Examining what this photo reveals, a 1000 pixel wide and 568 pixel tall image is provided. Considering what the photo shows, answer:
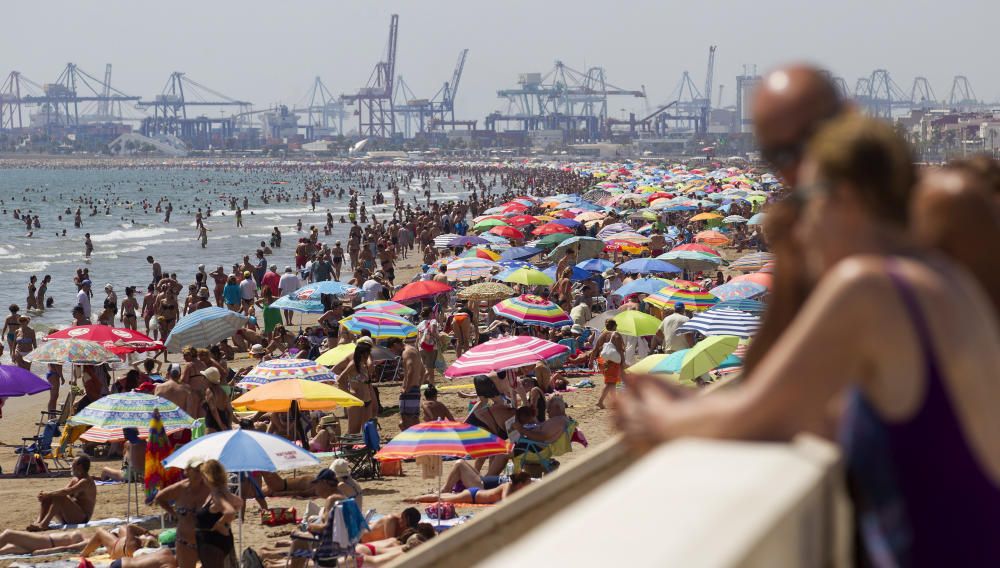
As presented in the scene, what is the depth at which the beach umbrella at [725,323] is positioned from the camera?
9.45 meters

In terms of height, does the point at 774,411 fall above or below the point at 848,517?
above

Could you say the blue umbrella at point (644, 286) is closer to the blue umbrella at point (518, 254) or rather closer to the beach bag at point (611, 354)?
the beach bag at point (611, 354)

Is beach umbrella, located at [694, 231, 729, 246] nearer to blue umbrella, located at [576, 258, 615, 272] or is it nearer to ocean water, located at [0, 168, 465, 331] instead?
blue umbrella, located at [576, 258, 615, 272]

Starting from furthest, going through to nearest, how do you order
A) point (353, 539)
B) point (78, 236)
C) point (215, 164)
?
point (215, 164), point (78, 236), point (353, 539)

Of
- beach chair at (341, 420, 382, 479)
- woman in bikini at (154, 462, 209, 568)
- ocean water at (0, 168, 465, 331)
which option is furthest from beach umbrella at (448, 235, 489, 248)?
woman in bikini at (154, 462, 209, 568)

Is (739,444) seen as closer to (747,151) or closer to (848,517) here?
(848,517)

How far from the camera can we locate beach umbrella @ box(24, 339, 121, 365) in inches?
444

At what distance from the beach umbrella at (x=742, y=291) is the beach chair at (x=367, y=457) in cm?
419

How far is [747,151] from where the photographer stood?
155500mm

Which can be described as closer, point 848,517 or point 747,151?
point 848,517

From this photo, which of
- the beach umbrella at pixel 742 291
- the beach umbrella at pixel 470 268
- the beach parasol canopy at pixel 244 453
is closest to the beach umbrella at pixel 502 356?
the beach parasol canopy at pixel 244 453

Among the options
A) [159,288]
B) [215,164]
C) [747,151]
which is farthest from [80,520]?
[215,164]

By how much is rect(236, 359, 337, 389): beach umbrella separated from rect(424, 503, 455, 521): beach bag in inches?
81.4

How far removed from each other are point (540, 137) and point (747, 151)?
3603 centimetres
